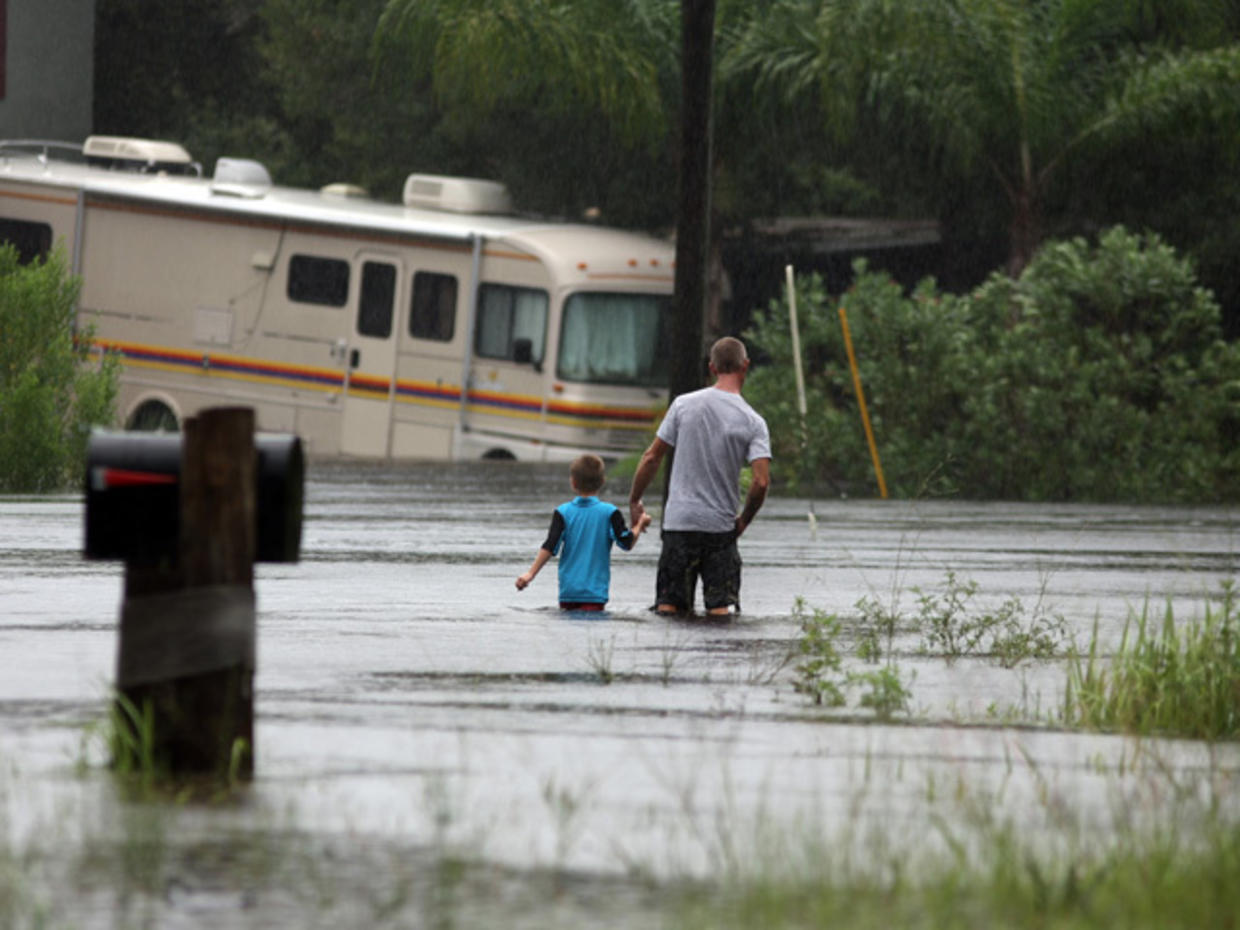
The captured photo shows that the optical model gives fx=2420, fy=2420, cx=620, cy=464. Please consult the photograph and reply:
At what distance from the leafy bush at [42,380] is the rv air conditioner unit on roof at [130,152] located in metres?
8.52

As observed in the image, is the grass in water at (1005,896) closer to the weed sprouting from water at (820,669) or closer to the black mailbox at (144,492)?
the black mailbox at (144,492)

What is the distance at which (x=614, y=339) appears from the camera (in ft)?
86.4

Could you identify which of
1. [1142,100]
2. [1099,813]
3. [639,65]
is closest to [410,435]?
[639,65]

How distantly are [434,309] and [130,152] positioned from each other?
483 cm

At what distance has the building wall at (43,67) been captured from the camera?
128 feet

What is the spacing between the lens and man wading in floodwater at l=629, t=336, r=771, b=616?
37.5 feet

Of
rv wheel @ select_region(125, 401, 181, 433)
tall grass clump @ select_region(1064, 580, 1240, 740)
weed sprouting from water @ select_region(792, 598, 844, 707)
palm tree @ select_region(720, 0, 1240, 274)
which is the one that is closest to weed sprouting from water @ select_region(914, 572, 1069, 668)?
weed sprouting from water @ select_region(792, 598, 844, 707)

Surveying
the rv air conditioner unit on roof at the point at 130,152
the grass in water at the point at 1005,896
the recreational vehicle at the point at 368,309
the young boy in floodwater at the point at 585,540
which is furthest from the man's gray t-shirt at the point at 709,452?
the rv air conditioner unit on roof at the point at 130,152

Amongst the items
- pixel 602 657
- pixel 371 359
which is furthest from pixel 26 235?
pixel 602 657

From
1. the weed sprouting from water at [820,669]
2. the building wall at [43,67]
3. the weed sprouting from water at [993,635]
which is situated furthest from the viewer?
the building wall at [43,67]

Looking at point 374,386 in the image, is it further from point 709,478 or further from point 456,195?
point 709,478

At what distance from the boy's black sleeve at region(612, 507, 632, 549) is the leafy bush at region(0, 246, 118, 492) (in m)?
9.42

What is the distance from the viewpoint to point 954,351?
912 inches

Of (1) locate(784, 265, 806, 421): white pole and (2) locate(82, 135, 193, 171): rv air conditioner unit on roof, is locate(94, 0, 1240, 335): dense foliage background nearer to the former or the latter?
(2) locate(82, 135, 193, 171): rv air conditioner unit on roof
